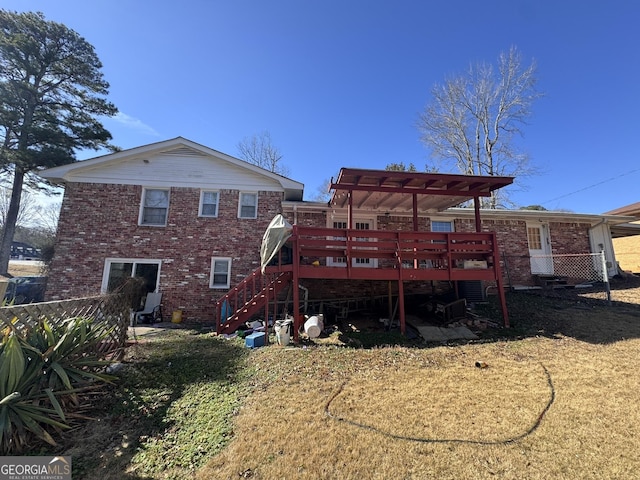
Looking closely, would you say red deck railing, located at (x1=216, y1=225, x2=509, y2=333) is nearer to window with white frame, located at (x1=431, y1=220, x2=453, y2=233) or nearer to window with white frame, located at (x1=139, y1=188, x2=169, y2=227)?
window with white frame, located at (x1=431, y1=220, x2=453, y2=233)

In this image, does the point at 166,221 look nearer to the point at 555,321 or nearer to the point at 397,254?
the point at 397,254

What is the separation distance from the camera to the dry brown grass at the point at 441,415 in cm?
257

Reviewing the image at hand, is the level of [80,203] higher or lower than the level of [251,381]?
higher

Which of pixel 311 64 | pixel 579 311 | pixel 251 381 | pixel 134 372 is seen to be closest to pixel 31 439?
pixel 134 372

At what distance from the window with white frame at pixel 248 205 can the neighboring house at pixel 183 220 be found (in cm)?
4

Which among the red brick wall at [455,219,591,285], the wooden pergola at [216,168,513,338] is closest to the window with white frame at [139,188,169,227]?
the wooden pergola at [216,168,513,338]

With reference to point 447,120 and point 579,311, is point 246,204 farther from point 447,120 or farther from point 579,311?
point 447,120

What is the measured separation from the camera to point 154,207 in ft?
35.1

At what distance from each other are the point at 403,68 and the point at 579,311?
1300cm

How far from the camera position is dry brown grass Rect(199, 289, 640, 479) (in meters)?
2.57

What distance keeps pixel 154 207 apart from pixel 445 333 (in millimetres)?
10912

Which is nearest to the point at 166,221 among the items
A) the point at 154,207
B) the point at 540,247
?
the point at 154,207

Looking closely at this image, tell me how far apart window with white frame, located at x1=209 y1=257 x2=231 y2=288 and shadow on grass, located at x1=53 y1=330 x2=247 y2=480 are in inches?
165

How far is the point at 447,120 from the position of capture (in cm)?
2417
